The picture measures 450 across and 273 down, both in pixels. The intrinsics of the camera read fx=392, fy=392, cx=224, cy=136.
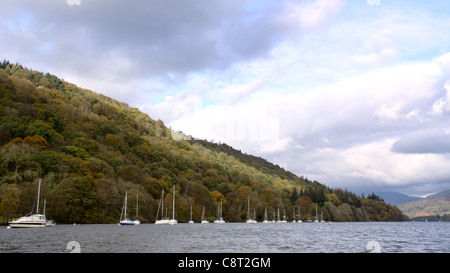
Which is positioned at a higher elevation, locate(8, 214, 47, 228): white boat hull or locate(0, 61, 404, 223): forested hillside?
locate(0, 61, 404, 223): forested hillside

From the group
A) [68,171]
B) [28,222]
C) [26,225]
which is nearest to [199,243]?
[26,225]

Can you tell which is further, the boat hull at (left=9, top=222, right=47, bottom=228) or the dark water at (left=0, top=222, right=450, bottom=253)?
the boat hull at (left=9, top=222, right=47, bottom=228)

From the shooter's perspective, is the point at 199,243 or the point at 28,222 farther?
the point at 28,222

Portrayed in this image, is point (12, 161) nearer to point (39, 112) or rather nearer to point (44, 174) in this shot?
point (44, 174)

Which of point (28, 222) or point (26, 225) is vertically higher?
point (28, 222)

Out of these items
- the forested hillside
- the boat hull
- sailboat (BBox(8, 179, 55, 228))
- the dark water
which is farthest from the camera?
the forested hillside

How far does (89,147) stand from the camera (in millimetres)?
154375

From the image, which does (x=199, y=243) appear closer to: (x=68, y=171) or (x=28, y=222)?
(x=28, y=222)

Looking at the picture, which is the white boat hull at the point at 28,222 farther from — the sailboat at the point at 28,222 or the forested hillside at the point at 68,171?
the forested hillside at the point at 68,171

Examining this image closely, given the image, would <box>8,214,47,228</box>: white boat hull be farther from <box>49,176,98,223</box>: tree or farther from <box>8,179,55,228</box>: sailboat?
<box>49,176,98,223</box>: tree

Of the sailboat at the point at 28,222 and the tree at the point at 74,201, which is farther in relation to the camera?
the tree at the point at 74,201

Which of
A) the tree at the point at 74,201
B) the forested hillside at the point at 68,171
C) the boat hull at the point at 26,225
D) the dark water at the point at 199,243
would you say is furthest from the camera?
the tree at the point at 74,201

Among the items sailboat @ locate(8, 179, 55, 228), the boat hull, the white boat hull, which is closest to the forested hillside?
sailboat @ locate(8, 179, 55, 228)

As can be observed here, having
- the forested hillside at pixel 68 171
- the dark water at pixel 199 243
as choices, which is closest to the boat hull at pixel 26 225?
the forested hillside at pixel 68 171
